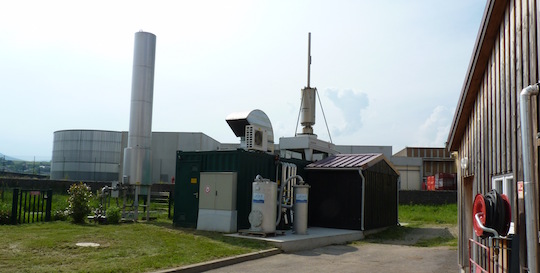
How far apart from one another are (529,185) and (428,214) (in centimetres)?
2213

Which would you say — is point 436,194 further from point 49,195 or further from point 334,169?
point 49,195

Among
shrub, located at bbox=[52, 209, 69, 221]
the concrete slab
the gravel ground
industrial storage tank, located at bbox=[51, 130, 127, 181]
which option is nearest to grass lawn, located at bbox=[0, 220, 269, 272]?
the concrete slab

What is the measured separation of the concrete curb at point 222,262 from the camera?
940 centimetres

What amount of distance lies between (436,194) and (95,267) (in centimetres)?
2528

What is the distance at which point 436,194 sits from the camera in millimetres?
30109

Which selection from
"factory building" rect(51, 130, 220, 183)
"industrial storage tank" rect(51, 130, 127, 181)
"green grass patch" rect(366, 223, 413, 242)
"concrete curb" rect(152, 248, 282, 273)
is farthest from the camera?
"industrial storage tank" rect(51, 130, 127, 181)

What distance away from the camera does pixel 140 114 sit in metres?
18.1

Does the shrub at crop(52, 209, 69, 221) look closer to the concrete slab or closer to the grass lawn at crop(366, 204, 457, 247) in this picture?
the concrete slab

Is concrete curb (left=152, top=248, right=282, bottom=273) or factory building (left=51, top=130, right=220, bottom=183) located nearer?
concrete curb (left=152, top=248, right=282, bottom=273)

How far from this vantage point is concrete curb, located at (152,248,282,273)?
9398 mm

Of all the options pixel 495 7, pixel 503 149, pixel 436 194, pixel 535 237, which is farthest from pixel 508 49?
pixel 436 194

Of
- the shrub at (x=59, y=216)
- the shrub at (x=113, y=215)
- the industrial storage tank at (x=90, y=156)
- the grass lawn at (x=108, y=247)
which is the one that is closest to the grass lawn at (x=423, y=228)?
the grass lawn at (x=108, y=247)

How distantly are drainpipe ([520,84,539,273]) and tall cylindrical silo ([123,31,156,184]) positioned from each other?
49.3 feet

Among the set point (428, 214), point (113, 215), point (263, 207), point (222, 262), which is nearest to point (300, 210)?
point (263, 207)
